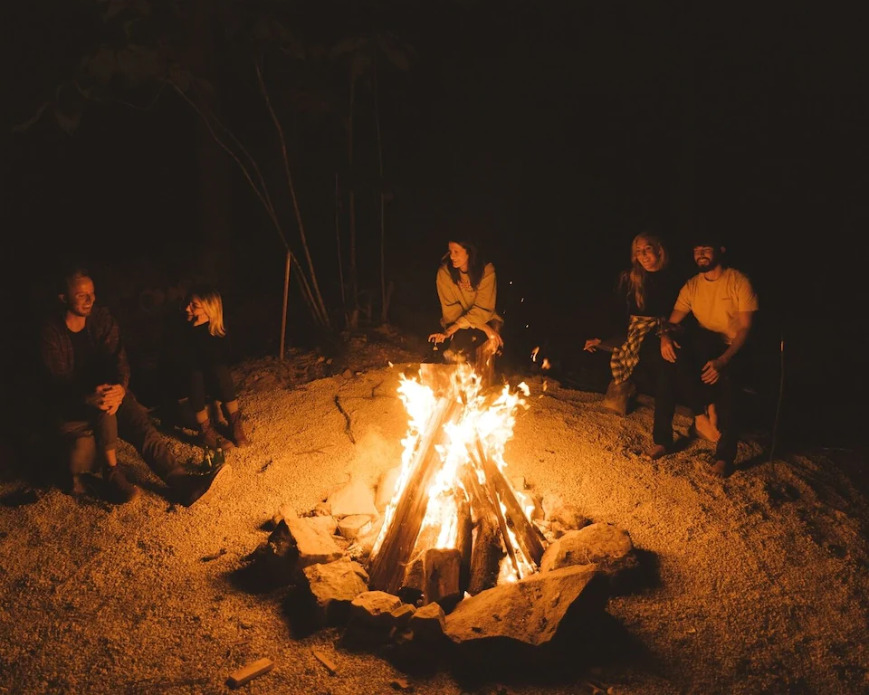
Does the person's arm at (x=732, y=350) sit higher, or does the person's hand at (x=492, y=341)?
the person's arm at (x=732, y=350)

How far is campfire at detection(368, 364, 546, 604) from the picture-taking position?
3.60 m

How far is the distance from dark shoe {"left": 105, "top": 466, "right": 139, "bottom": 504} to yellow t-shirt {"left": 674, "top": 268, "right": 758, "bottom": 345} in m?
4.33

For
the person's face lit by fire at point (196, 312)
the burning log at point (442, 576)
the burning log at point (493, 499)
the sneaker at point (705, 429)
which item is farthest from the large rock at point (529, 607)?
the person's face lit by fire at point (196, 312)

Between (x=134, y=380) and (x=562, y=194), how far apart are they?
7.38 metres

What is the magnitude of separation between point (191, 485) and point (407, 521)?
1723 millimetres

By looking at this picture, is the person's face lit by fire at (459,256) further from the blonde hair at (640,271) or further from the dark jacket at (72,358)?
the dark jacket at (72,358)

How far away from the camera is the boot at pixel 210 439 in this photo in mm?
5277

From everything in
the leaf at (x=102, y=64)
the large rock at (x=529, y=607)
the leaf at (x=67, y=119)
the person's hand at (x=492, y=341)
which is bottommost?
the large rock at (x=529, y=607)

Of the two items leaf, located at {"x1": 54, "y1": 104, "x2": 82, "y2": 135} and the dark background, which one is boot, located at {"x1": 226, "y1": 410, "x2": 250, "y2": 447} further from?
leaf, located at {"x1": 54, "y1": 104, "x2": 82, "y2": 135}

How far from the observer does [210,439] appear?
5.29 m

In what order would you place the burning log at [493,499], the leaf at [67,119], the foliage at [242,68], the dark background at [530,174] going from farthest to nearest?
the dark background at [530,174], the foliage at [242,68], the leaf at [67,119], the burning log at [493,499]

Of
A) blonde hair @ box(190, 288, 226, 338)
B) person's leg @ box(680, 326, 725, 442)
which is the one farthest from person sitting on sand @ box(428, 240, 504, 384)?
blonde hair @ box(190, 288, 226, 338)

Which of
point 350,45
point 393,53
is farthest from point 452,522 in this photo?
point 350,45

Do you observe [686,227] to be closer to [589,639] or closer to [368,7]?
[368,7]
